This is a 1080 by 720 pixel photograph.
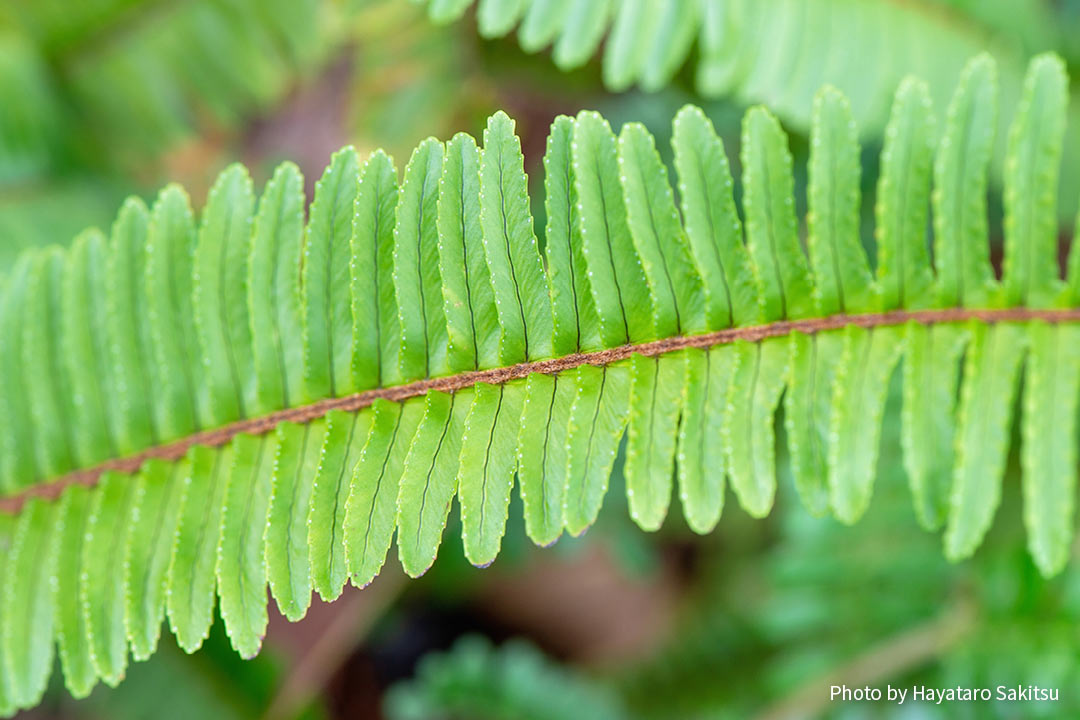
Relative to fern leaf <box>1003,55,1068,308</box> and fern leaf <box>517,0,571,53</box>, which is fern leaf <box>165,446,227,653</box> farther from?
fern leaf <box>1003,55,1068,308</box>

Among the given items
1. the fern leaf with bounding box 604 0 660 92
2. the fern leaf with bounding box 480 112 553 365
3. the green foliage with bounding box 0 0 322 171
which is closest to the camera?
the fern leaf with bounding box 480 112 553 365

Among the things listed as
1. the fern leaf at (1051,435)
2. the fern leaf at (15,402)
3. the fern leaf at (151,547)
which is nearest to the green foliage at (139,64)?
the fern leaf at (15,402)

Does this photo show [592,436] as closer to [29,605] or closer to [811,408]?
[811,408]

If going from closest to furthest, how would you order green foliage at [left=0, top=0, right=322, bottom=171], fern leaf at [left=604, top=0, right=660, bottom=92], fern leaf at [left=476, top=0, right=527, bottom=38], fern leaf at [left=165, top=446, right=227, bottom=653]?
fern leaf at [left=165, top=446, right=227, bottom=653], fern leaf at [left=476, top=0, right=527, bottom=38], fern leaf at [left=604, top=0, right=660, bottom=92], green foliage at [left=0, top=0, right=322, bottom=171]

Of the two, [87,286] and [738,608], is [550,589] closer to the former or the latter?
[738,608]

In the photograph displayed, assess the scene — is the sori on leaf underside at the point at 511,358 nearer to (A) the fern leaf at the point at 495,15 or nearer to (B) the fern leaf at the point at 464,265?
(B) the fern leaf at the point at 464,265

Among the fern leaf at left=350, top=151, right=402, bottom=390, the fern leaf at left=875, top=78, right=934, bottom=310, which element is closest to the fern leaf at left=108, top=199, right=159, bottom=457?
the fern leaf at left=350, top=151, right=402, bottom=390

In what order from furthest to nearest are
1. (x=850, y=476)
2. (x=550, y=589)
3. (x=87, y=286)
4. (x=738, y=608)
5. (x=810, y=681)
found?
(x=550, y=589), (x=738, y=608), (x=810, y=681), (x=87, y=286), (x=850, y=476)

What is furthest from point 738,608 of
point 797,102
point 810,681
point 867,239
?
point 797,102
